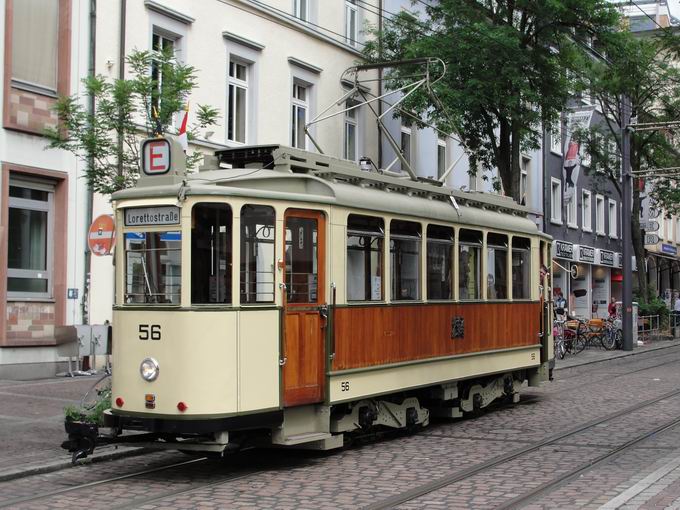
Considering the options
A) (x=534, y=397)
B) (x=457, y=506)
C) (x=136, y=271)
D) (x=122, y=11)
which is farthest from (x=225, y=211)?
(x=122, y=11)

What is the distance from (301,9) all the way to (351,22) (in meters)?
2.37

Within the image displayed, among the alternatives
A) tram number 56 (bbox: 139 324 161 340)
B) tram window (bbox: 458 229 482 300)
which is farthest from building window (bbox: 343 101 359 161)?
tram number 56 (bbox: 139 324 161 340)

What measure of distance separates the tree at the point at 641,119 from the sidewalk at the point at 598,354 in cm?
365

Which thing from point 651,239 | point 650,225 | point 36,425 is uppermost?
point 650,225

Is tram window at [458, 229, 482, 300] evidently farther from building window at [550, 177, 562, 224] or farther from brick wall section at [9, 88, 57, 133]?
building window at [550, 177, 562, 224]

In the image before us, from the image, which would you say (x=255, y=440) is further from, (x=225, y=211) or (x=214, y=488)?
(x=225, y=211)

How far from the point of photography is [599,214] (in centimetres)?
4509

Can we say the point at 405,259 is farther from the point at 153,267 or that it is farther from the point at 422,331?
the point at 153,267

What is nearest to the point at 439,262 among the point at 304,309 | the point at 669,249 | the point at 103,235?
the point at 304,309

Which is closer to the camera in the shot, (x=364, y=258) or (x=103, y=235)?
(x=103, y=235)

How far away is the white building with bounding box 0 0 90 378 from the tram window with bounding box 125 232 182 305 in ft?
25.2

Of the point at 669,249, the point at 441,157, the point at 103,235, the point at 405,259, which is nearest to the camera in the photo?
the point at 103,235

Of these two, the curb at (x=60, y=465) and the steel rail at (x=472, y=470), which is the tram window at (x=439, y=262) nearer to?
the steel rail at (x=472, y=470)

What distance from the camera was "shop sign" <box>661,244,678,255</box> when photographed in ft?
175
